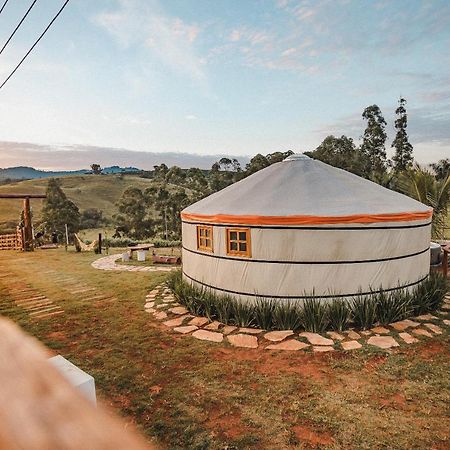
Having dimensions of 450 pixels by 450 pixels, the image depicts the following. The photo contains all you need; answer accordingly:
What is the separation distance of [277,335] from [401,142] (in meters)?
24.0

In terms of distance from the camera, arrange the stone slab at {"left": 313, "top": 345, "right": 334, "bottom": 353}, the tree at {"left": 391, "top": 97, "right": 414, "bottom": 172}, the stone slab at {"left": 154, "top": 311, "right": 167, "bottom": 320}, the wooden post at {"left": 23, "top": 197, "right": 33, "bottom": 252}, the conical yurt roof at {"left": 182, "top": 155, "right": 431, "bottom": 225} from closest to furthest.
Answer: the stone slab at {"left": 313, "top": 345, "right": 334, "bottom": 353} < the conical yurt roof at {"left": 182, "top": 155, "right": 431, "bottom": 225} < the stone slab at {"left": 154, "top": 311, "right": 167, "bottom": 320} < the wooden post at {"left": 23, "top": 197, "right": 33, "bottom": 252} < the tree at {"left": 391, "top": 97, "right": 414, "bottom": 172}

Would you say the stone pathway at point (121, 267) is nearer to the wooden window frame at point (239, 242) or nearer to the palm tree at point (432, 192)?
the wooden window frame at point (239, 242)

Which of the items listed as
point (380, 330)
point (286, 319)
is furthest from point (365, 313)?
point (286, 319)

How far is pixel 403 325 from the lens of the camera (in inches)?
201

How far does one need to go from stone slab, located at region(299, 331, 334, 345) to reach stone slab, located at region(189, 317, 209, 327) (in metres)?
1.48

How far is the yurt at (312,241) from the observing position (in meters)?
5.30

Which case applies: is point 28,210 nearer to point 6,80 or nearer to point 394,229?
point 6,80

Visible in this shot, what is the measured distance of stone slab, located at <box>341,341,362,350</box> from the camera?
4.39 metres

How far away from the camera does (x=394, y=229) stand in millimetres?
5520

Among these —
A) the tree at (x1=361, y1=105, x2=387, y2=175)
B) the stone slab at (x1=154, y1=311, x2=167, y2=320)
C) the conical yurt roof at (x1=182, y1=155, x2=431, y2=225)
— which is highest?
the tree at (x1=361, y1=105, x2=387, y2=175)

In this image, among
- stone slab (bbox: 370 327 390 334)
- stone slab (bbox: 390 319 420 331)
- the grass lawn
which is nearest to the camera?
the grass lawn

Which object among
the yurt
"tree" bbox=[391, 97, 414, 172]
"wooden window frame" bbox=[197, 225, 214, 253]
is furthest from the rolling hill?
the yurt

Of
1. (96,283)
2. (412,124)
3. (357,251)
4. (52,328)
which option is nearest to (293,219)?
(357,251)

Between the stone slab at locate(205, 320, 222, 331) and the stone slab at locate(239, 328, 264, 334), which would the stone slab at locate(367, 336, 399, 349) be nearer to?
the stone slab at locate(239, 328, 264, 334)
